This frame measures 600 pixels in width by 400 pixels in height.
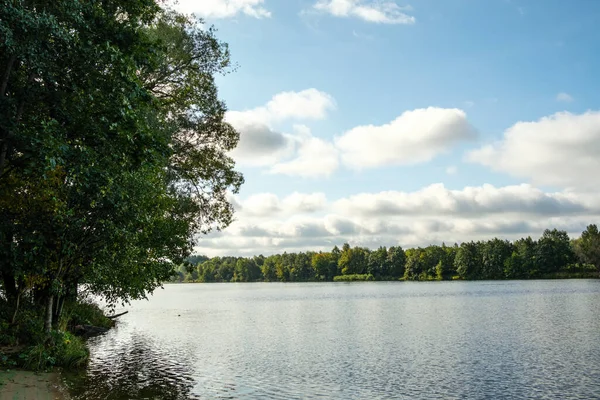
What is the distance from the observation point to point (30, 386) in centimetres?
2097

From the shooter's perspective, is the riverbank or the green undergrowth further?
the green undergrowth

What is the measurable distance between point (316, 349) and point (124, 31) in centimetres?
2573

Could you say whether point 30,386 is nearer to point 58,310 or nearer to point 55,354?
point 55,354

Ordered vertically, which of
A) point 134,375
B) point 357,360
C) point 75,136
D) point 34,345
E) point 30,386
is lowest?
point 357,360

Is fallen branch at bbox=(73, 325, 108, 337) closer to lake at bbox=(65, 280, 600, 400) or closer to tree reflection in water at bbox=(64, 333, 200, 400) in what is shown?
lake at bbox=(65, 280, 600, 400)

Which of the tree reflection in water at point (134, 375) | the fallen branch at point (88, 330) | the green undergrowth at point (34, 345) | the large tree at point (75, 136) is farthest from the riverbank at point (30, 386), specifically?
the fallen branch at point (88, 330)

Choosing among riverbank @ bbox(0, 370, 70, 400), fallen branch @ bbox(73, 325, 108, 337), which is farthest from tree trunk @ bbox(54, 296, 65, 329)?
fallen branch @ bbox(73, 325, 108, 337)

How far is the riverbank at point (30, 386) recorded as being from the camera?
19.3m

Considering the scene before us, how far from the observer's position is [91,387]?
23.4 m

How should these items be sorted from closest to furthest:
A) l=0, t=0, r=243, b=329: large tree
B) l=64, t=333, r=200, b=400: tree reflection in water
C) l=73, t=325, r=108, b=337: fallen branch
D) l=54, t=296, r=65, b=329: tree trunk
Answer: l=0, t=0, r=243, b=329: large tree → l=64, t=333, r=200, b=400: tree reflection in water → l=54, t=296, r=65, b=329: tree trunk → l=73, t=325, r=108, b=337: fallen branch

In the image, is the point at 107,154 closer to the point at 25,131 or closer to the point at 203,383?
the point at 25,131

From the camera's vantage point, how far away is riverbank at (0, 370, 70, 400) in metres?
19.3

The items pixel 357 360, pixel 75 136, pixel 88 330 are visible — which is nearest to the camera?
pixel 75 136

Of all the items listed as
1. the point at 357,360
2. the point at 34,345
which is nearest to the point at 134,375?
the point at 34,345
